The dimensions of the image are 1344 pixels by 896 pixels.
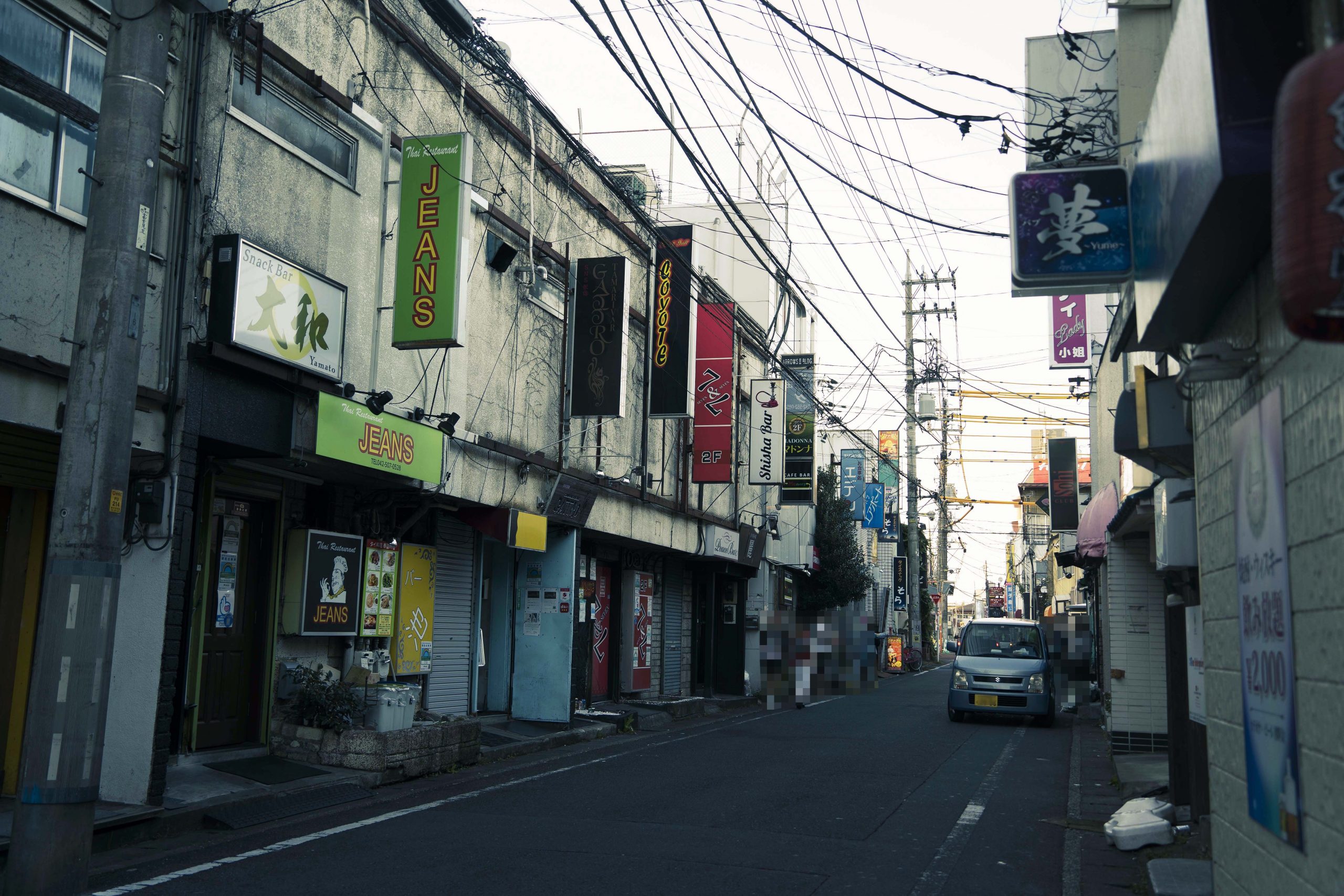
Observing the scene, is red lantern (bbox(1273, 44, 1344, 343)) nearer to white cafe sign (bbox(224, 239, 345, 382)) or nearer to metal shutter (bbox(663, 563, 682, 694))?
white cafe sign (bbox(224, 239, 345, 382))

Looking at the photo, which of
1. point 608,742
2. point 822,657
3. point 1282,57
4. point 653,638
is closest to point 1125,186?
point 1282,57

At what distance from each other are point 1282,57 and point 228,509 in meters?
10.2

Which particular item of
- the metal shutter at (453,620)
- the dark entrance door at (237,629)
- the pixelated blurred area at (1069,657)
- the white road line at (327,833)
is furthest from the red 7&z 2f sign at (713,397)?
the dark entrance door at (237,629)

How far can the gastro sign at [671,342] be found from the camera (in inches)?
778

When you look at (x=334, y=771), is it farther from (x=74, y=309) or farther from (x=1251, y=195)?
(x=1251, y=195)

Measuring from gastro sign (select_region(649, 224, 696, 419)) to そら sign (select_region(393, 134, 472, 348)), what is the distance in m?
7.96

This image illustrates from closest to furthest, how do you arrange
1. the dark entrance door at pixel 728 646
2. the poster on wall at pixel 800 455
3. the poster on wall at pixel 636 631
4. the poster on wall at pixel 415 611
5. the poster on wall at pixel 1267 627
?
the poster on wall at pixel 1267 627
the poster on wall at pixel 415 611
the poster on wall at pixel 636 631
the dark entrance door at pixel 728 646
the poster on wall at pixel 800 455

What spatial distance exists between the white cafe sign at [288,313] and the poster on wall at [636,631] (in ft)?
37.3

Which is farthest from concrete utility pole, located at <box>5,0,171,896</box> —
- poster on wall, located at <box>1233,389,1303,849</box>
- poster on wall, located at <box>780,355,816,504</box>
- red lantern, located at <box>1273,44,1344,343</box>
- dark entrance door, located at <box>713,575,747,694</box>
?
poster on wall, located at <box>780,355,816,504</box>

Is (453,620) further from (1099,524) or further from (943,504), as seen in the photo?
(943,504)

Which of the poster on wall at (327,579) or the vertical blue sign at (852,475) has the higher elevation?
the vertical blue sign at (852,475)

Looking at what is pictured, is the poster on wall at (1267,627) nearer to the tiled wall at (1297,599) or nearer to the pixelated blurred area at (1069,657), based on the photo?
the tiled wall at (1297,599)

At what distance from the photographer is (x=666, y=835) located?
8.66 meters

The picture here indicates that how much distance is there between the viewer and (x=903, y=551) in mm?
54250
